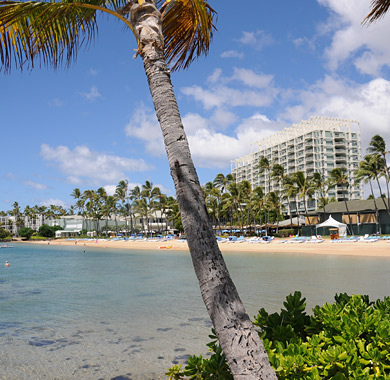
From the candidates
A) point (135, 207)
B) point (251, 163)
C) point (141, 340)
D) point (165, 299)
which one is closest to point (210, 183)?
point (135, 207)

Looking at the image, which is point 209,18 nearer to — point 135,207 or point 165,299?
point 165,299

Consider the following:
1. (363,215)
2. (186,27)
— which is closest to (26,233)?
(363,215)

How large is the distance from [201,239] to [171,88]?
1475 millimetres

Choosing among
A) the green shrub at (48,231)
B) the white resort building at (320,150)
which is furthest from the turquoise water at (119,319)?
the green shrub at (48,231)

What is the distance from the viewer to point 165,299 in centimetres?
1391

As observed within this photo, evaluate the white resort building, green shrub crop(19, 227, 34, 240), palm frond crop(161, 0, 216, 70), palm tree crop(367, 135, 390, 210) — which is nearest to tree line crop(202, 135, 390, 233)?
palm tree crop(367, 135, 390, 210)

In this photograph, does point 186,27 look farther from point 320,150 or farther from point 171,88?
point 320,150

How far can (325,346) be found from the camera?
147 inches

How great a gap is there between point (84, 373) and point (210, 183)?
8540 centimetres

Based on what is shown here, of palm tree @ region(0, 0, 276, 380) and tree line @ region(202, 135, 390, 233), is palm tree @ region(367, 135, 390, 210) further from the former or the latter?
palm tree @ region(0, 0, 276, 380)

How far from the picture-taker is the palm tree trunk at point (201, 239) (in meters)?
2.76

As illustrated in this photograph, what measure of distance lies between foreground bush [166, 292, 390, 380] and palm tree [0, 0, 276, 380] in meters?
0.60

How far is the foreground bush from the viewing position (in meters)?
3.14

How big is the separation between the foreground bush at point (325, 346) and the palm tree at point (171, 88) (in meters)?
0.60
